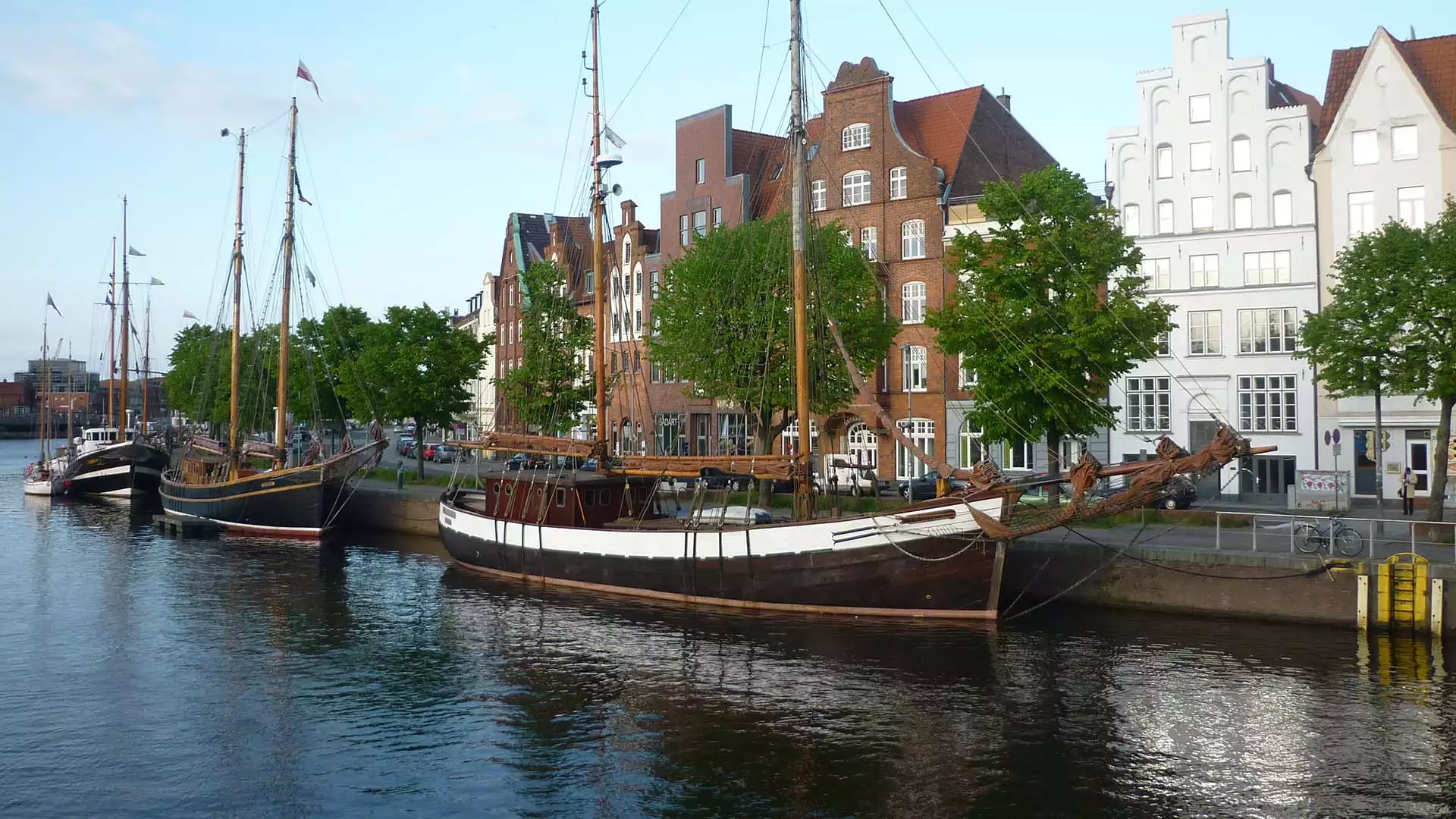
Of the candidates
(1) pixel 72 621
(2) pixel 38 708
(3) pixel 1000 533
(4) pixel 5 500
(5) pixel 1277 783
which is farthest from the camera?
(4) pixel 5 500

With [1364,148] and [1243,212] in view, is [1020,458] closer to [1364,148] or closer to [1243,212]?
[1243,212]

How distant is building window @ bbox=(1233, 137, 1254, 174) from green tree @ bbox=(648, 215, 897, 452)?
16.4m

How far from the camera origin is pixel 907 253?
56.0 m

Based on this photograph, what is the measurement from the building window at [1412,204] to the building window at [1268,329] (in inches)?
213

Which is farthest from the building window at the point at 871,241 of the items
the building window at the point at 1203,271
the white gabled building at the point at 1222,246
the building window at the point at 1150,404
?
the building window at the point at 1203,271

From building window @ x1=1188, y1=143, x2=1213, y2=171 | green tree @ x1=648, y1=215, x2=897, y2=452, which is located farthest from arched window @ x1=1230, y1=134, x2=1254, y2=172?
green tree @ x1=648, y1=215, x2=897, y2=452

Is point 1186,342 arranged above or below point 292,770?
above

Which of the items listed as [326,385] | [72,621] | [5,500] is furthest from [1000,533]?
[5,500]

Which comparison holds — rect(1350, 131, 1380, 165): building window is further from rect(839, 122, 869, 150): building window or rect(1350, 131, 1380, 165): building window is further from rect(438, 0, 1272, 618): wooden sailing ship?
rect(438, 0, 1272, 618): wooden sailing ship

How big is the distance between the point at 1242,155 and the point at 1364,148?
462 centimetres

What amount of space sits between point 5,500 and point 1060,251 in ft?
221

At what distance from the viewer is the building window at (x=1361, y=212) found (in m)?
46.3

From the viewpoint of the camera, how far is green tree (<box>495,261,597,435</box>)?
54375 millimetres

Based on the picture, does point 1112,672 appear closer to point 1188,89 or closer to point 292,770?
point 292,770
